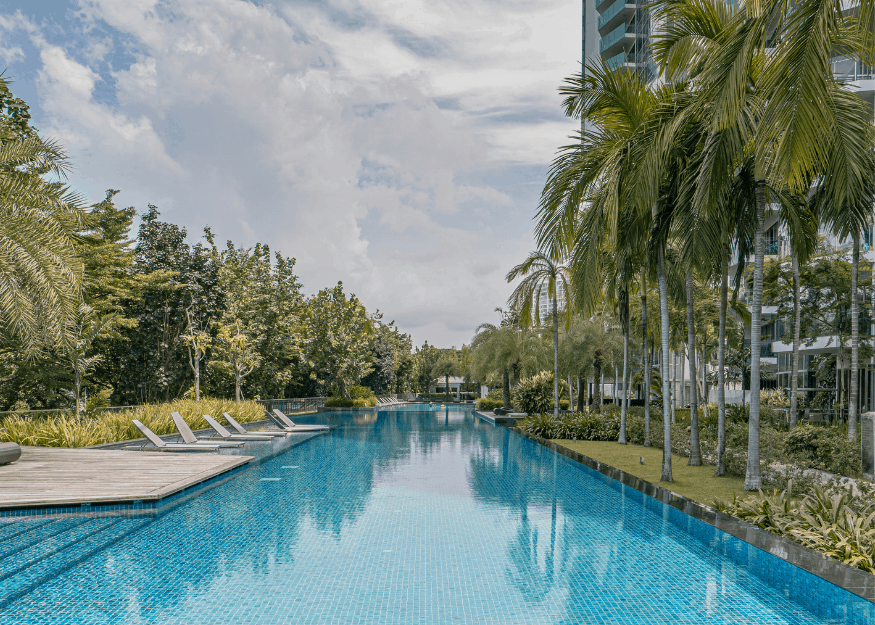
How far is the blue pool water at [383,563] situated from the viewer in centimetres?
542

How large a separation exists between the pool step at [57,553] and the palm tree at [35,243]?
4.30 m

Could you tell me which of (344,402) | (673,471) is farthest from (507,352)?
(673,471)

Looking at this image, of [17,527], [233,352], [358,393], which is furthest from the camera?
[358,393]

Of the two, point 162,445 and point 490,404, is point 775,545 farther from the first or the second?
point 490,404

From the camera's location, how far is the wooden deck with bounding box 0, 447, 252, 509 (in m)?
8.83

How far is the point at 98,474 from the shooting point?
1059 cm

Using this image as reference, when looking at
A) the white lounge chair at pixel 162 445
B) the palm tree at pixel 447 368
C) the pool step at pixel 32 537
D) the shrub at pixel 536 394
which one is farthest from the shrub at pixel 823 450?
the palm tree at pixel 447 368

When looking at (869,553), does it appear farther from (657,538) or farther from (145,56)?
(145,56)

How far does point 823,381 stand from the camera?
27562 mm

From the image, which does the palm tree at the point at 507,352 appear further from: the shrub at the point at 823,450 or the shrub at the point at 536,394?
the shrub at the point at 823,450

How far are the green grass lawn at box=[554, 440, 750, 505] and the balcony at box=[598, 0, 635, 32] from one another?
39605mm

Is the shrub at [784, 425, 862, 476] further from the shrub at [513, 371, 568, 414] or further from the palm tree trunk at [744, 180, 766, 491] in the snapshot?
the shrub at [513, 371, 568, 414]

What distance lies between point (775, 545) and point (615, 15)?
48265mm

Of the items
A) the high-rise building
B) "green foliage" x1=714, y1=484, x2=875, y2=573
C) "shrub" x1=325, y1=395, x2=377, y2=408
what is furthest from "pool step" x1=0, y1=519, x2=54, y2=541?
the high-rise building
